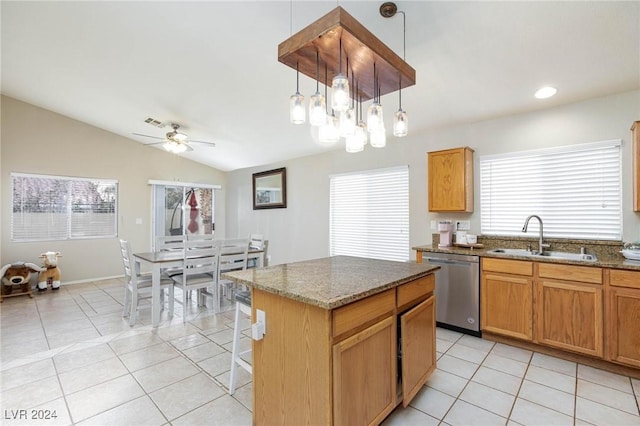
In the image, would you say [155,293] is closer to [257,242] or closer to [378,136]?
[257,242]

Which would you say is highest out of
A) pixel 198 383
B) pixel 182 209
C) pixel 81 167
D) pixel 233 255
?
pixel 81 167

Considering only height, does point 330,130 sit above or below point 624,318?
above

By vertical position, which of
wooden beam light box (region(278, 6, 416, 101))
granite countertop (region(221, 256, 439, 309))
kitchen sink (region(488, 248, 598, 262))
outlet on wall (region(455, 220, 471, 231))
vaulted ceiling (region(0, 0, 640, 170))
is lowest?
kitchen sink (region(488, 248, 598, 262))

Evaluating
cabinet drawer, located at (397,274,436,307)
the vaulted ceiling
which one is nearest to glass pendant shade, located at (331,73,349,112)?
the vaulted ceiling

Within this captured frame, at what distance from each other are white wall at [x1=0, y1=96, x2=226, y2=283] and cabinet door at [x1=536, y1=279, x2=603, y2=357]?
6.51 m

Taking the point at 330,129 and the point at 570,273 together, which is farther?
the point at 570,273

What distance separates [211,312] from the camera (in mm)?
3766

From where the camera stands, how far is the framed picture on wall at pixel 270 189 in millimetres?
5664

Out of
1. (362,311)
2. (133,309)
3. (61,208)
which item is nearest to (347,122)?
(362,311)

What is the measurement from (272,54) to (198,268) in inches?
100

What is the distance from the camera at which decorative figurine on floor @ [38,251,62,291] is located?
461 centimetres

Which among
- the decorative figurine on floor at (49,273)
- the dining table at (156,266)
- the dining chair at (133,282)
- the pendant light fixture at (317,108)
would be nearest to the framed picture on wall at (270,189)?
the dining table at (156,266)

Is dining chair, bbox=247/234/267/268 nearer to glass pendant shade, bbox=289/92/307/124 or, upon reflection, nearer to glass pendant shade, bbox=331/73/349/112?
glass pendant shade, bbox=289/92/307/124

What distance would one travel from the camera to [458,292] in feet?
9.94
